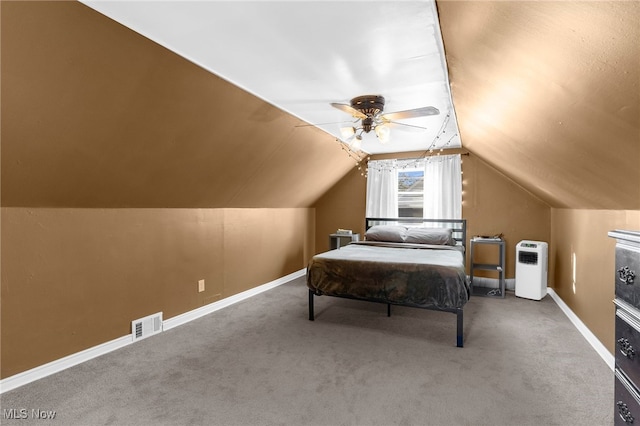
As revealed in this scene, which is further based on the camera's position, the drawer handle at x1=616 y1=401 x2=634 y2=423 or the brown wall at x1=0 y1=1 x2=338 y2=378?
the brown wall at x1=0 y1=1 x2=338 y2=378

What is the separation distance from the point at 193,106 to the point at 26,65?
1.00 metres

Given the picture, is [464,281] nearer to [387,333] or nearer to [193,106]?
[387,333]

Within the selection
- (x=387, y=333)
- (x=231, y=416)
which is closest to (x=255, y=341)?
(x=231, y=416)

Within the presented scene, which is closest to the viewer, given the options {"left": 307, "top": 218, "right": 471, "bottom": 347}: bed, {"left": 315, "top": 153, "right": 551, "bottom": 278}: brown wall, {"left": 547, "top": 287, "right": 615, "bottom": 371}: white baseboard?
{"left": 547, "top": 287, "right": 615, "bottom": 371}: white baseboard

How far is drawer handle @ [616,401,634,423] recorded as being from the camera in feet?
4.33

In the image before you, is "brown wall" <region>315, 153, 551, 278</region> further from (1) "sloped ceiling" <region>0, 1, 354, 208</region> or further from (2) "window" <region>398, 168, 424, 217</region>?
(1) "sloped ceiling" <region>0, 1, 354, 208</region>

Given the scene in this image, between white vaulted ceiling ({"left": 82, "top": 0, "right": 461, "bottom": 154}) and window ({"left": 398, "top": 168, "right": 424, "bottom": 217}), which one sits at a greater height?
white vaulted ceiling ({"left": 82, "top": 0, "right": 461, "bottom": 154})

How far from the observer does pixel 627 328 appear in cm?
133

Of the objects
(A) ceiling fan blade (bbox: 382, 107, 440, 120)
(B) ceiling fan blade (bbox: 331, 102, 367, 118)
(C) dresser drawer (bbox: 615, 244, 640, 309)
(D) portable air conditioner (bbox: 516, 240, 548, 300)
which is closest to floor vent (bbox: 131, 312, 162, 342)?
(B) ceiling fan blade (bbox: 331, 102, 367, 118)

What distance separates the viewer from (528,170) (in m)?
3.30

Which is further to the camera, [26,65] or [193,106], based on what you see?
[193,106]

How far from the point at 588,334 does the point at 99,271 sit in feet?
14.6

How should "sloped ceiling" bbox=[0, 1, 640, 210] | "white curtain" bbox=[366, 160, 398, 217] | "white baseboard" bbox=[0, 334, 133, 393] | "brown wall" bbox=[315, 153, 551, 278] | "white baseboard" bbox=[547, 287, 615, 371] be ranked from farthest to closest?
"white curtain" bbox=[366, 160, 398, 217]
"brown wall" bbox=[315, 153, 551, 278]
"white baseboard" bbox=[547, 287, 615, 371]
"white baseboard" bbox=[0, 334, 133, 393]
"sloped ceiling" bbox=[0, 1, 640, 210]

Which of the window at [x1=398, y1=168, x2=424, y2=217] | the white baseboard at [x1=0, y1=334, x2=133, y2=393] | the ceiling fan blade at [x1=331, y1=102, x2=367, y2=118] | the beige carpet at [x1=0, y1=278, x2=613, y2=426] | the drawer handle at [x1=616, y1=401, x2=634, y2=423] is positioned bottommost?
the beige carpet at [x1=0, y1=278, x2=613, y2=426]
